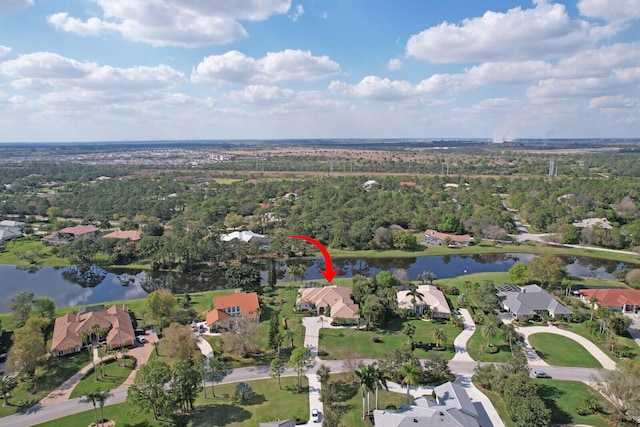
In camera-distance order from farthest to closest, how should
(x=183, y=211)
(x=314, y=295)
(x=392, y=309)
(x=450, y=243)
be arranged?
(x=183, y=211), (x=450, y=243), (x=314, y=295), (x=392, y=309)

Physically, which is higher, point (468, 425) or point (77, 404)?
point (468, 425)

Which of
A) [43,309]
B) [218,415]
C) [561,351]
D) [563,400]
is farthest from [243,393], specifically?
[561,351]

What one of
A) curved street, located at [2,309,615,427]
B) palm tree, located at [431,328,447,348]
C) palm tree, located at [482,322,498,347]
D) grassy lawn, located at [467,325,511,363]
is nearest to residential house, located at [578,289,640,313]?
curved street, located at [2,309,615,427]

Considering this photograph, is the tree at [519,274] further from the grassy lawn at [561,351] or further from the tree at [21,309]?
the tree at [21,309]

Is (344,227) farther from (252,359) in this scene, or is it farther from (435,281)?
(252,359)

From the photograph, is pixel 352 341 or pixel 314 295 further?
pixel 314 295

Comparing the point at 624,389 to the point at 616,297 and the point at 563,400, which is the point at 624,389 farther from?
the point at 616,297

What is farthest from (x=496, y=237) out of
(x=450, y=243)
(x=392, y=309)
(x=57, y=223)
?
(x=57, y=223)
